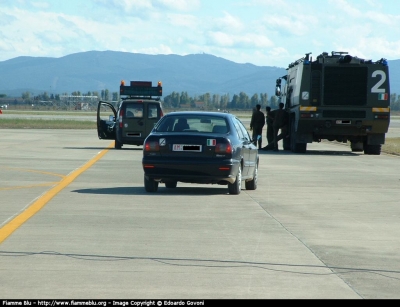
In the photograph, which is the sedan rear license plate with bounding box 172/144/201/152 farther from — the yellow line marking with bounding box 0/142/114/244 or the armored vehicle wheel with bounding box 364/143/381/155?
the armored vehicle wheel with bounding box 364/143/381/155

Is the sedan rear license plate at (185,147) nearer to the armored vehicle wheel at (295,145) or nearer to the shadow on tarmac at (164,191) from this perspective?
the shadow on tarmac at (164,191)

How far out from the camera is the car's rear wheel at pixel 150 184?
17.3m

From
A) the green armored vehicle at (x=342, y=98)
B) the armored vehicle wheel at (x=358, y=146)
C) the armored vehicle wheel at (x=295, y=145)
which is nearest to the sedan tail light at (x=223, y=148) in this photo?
the green armored vehicle at (x=342, y=98)

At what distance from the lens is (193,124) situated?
1772 cm

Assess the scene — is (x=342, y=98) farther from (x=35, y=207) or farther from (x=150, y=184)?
(x=35, y=207)

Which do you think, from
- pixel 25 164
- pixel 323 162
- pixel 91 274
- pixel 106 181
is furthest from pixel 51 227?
pixel 323 162

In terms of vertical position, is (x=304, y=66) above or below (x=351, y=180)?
above

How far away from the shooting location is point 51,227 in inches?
479

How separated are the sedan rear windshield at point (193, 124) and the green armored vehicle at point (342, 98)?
635 inches

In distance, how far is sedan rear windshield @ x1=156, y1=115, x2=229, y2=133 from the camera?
17.7 meters

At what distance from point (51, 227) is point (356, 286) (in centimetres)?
483

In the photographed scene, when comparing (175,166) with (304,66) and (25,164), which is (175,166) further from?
(304,66)

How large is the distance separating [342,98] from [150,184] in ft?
58.2

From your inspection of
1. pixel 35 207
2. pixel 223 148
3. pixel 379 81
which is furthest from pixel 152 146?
pixel 379 81
